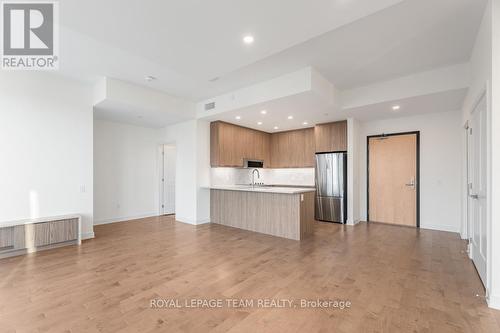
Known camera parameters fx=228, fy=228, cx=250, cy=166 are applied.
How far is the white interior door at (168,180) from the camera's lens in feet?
24.3

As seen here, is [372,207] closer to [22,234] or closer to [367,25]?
[367,25]

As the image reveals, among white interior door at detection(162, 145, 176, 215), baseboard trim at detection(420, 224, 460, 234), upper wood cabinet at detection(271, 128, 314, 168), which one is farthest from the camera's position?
white interior door at detection(162, 145, 176, 215)

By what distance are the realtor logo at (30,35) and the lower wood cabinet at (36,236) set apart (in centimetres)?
268

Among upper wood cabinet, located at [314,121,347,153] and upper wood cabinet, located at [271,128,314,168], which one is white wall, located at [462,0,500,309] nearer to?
upper wood cabinet, located at [314,121,347,153]

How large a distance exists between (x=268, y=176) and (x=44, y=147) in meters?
6.11

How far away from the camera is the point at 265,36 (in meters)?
2.71

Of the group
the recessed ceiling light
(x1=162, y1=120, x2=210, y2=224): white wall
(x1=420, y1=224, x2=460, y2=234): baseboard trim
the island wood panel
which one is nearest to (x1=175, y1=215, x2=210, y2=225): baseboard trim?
(x1=162, y1=120, x2=210, y2=224): white wall

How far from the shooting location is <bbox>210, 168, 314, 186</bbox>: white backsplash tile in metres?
6.61

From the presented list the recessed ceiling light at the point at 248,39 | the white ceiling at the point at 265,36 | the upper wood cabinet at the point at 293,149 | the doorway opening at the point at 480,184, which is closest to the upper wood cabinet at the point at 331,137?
the upper wood cabinet at the point at 293,149

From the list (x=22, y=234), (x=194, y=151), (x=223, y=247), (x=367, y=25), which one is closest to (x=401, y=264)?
(x=223, y=247)

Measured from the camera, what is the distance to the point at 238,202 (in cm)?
566

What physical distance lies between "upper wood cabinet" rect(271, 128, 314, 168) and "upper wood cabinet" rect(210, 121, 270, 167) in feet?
1.64

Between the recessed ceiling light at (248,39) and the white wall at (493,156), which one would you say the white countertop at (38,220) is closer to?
the recessed ceiling light at (248,39)

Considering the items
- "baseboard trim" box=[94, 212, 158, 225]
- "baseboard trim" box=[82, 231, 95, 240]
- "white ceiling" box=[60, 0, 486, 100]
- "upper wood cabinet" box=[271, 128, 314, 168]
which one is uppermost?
"white ceiling" box=[60, 0, 486, 100]
